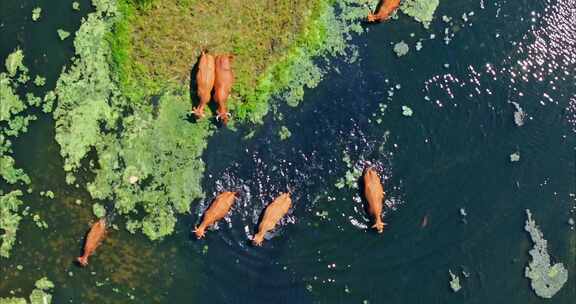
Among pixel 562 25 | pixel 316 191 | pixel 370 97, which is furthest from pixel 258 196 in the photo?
pixel 562 25

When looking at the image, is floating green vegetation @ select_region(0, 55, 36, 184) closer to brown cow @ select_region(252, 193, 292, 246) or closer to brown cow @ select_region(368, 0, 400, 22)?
brown cow @ select_region(252, 193, 292, 246)

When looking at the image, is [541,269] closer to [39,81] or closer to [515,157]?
[515,157]

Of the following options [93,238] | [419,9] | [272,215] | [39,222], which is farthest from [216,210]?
[419,9]

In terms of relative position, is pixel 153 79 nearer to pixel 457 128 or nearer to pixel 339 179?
pixel 339 179

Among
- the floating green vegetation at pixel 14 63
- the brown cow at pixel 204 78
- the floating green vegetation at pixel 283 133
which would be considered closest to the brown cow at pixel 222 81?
the brown cow at pixel 204 78

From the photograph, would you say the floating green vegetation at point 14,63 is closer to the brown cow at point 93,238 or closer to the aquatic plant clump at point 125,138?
the aquatic plant clump at point 125,138

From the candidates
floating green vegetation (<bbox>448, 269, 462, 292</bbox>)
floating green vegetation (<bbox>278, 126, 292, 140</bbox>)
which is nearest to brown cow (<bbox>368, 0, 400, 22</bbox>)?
floating green vegetation (<bbox>278, 126, 292, 140</bbox>)
